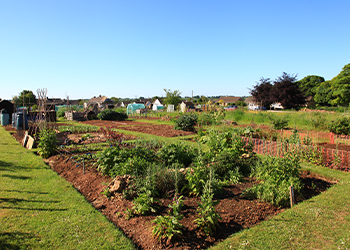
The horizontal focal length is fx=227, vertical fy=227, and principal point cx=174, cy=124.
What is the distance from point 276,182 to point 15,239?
4482mm

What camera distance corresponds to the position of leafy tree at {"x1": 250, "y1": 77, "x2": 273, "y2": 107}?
3618 cm

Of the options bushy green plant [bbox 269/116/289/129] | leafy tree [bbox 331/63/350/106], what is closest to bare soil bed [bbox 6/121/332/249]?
bushy green plant [bbox 269/116/289/129]

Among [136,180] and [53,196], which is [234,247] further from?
[53,196]

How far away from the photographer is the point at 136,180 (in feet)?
14.6

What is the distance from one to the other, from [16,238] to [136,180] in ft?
6.60

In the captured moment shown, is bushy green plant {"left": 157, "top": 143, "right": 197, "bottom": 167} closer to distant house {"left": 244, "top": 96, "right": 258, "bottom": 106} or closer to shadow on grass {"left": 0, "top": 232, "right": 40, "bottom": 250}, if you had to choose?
shadow on grass {"left": 0, "top": 232, "right": 40, "bottom": 250}

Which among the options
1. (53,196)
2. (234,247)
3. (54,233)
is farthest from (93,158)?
(234,247)

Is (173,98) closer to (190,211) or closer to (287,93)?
(287,93)

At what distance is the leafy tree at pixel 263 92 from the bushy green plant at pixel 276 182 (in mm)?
33013

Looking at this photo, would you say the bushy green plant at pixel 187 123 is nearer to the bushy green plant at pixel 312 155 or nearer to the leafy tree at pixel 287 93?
the bushy green plant at pixel 312 155

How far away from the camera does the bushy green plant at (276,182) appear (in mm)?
4270

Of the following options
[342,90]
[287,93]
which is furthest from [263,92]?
[342,90]

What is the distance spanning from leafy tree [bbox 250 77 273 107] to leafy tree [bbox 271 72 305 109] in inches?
69.9

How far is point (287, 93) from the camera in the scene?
3288 centimetres
